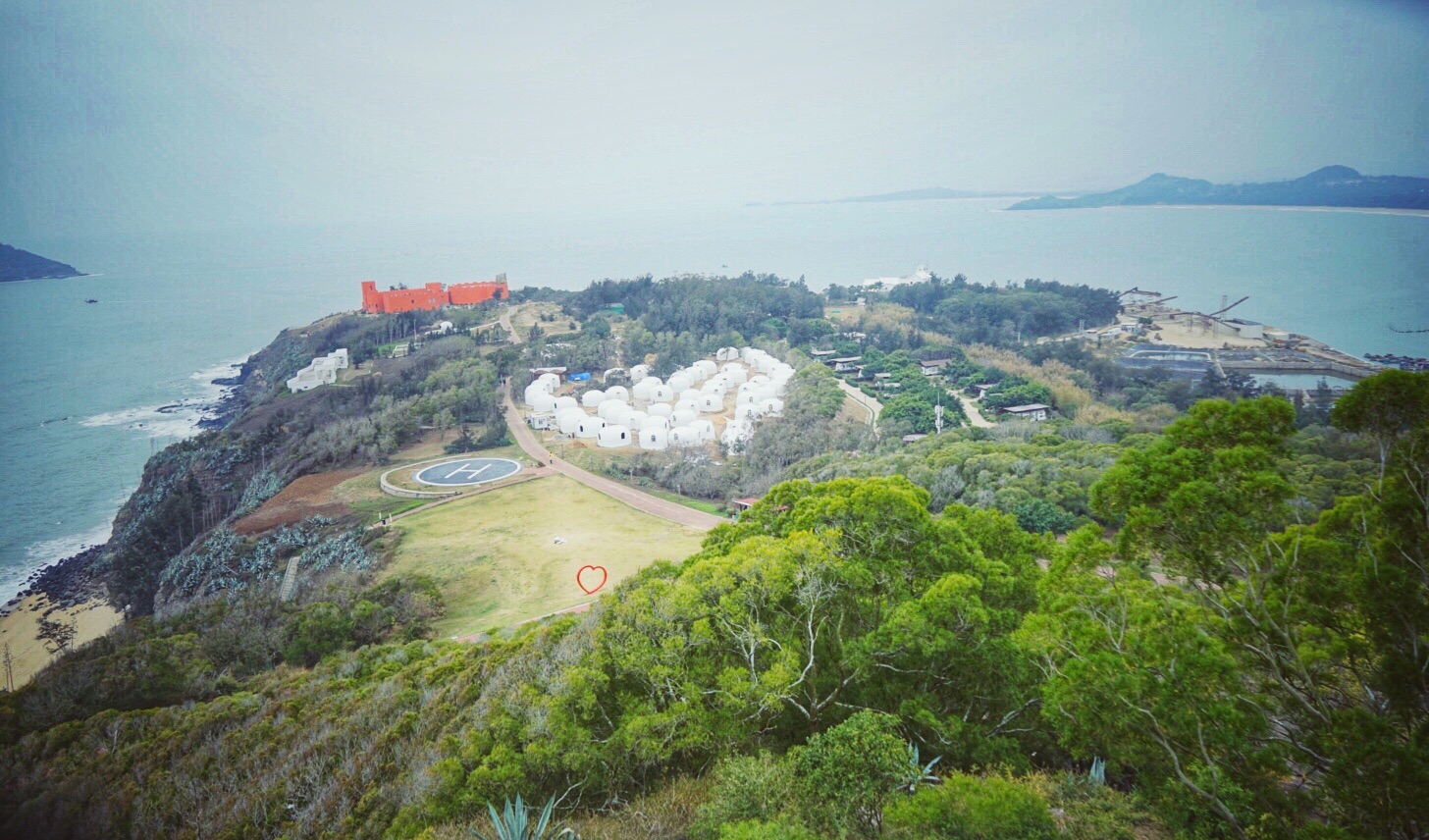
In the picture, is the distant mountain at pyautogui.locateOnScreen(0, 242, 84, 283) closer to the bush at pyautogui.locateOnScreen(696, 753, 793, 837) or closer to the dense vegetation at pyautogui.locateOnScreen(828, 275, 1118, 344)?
the bush at pyautogui.locateOnScreen(696, 753, 793, 837)

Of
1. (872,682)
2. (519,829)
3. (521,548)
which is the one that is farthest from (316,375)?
(872,682)

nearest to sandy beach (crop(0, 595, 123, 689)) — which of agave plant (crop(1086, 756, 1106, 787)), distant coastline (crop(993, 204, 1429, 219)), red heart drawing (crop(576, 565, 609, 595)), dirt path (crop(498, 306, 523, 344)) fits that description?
red heart drawing (crop(576, 565, 609, 595))

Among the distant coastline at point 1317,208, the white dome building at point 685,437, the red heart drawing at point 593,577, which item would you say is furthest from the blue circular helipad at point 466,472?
the distant coastline at point 1317,208

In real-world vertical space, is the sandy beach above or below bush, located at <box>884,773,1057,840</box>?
below

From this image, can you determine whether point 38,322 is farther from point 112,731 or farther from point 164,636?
point 112,731

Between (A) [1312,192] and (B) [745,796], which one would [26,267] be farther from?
(A) [1312,192]

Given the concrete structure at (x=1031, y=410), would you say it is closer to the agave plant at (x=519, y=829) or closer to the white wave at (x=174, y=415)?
the agave plant at (x=519, y=829)
